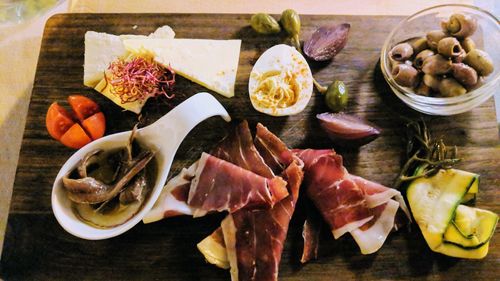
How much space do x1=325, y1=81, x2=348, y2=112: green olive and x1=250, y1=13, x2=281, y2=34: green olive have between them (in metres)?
0.31

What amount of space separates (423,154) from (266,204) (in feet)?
→ 1.84

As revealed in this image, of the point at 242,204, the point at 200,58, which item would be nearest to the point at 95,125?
the point at 200,58

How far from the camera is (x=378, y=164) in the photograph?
181 centimetres

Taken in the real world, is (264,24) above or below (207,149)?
above

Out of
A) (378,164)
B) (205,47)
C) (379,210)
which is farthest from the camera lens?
(205,47)

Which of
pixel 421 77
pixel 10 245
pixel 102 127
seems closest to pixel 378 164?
pixel 421 77

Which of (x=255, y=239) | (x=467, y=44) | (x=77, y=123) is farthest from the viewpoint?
(x=77, y=123)

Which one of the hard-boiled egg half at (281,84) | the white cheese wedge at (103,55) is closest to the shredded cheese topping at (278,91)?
the hard-boiled egg half at (281,84)

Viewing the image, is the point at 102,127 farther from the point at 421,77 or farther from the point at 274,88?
the point at 421,77

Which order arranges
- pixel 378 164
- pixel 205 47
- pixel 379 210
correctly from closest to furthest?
pixel 379 210 < pixel 378 164 < pixel 205 47

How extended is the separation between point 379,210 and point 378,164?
0.18 meters

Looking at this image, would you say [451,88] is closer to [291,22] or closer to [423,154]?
[423,154]

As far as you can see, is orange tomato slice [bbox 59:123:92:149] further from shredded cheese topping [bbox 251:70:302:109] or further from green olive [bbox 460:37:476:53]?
green olive [bbox 460:37:476:53]

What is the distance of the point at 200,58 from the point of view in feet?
6.30
